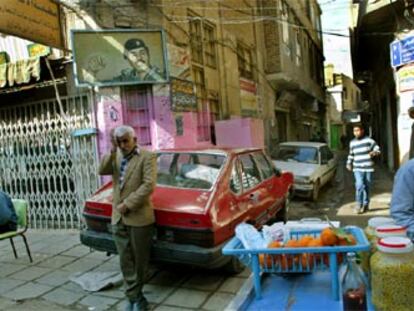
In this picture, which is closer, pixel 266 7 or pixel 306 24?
pixel 266 7

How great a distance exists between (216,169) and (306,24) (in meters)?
17.2

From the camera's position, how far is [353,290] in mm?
1655

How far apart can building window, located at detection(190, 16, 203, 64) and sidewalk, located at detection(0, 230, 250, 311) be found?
5488 millimetres

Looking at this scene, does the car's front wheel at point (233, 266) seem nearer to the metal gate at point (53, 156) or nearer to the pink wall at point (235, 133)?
the metal gate at point (53, 156)

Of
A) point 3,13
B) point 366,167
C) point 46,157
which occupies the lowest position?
point 366,167

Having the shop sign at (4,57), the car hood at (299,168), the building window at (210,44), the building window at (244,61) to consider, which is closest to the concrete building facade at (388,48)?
the car hood at (299,168)

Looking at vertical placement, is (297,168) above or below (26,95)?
below

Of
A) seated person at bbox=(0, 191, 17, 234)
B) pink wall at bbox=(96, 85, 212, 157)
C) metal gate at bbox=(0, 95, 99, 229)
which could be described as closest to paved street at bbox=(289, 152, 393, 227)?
pink wall at bbox=(96, 85, 212, 157)

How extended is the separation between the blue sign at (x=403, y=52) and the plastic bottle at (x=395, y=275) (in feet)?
27.3

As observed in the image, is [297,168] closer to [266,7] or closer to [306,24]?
[266,7]

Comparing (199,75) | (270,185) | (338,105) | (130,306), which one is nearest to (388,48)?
(199,75)

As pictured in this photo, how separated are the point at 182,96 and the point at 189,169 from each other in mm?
3676

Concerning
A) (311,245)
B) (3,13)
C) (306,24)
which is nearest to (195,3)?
(3,13)

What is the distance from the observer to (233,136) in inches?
416
